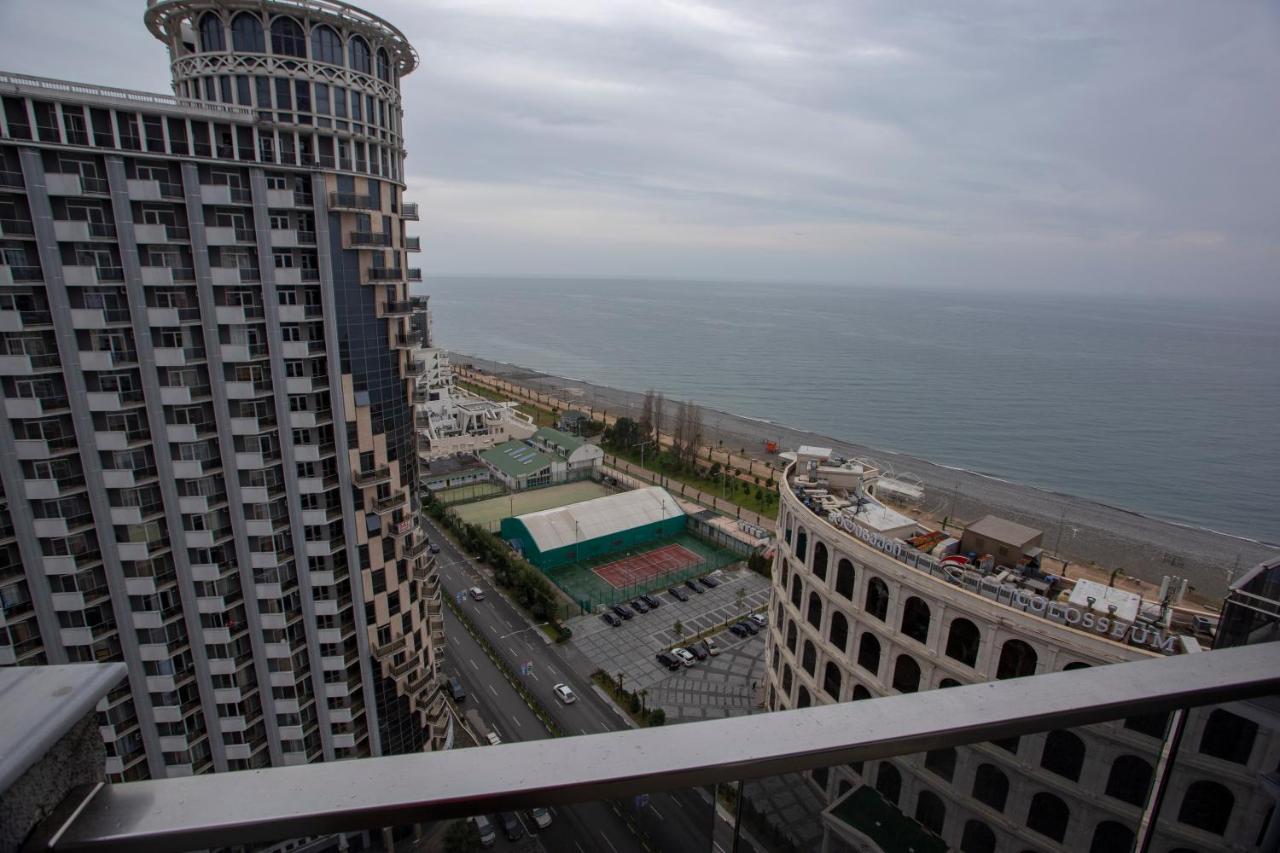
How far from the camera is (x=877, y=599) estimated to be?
17.4 metres

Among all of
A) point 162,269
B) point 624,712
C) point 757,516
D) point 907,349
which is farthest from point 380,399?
point 907,349

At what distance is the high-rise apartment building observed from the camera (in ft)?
46.9

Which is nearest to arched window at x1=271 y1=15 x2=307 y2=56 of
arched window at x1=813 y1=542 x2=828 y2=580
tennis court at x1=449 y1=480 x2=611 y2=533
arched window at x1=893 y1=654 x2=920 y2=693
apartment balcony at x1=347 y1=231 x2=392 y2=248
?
apartment balcony at x1=347 y1=231 x2=392 y2=248

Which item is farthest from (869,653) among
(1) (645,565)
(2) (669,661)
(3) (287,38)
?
(1) (645,565)

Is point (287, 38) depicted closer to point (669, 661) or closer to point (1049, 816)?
point (1049, 816)

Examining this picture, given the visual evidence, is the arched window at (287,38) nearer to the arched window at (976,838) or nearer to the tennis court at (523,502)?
the arched window at (976,838)

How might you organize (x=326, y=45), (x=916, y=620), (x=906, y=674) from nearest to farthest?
(x=326, y=45) < (x=916, y=620) < (x=906, y=674)

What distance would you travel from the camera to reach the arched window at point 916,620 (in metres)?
16.3

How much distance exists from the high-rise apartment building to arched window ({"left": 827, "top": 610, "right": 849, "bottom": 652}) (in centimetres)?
1287

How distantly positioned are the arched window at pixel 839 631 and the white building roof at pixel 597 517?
71.4 ft

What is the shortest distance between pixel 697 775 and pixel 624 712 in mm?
26253

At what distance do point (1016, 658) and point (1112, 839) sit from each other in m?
13.1

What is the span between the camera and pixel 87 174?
1409cm

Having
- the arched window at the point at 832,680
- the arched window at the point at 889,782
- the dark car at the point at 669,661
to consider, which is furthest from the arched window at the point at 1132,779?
the dark car at the point at 669,661
